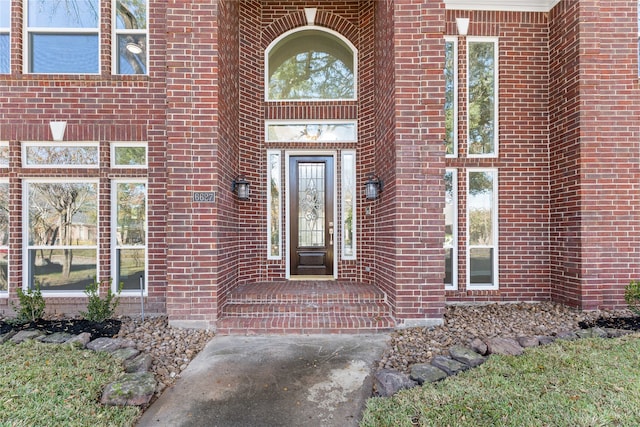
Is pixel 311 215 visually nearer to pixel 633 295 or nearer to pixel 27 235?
pixel 27 235

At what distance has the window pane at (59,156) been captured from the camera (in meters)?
4.61

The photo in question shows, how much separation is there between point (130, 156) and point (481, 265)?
5.64 meters

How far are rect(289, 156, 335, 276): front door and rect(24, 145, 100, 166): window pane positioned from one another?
119 inches

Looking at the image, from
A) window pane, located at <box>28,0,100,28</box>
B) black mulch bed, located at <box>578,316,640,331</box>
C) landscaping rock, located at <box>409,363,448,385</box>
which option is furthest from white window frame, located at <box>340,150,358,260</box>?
window pane, located at <box>28,0,100,28</box>

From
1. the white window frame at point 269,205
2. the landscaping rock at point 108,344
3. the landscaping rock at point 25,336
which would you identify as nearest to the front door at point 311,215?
the white window frame at point 269,205

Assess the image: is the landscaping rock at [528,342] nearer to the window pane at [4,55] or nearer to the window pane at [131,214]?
the window pane at [131,214]

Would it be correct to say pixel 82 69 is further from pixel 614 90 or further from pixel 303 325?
pixel 614 90

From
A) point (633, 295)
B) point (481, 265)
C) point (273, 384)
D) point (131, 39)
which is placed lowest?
point (273, 384)

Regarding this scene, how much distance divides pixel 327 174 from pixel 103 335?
3.87 metres

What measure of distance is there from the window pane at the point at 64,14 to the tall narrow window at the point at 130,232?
7.85ft

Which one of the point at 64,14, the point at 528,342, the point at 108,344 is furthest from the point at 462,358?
the point at 64,14

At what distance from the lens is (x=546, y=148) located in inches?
199

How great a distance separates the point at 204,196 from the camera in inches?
159

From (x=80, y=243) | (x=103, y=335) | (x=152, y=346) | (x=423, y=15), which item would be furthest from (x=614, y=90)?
(x=80, y=243)
